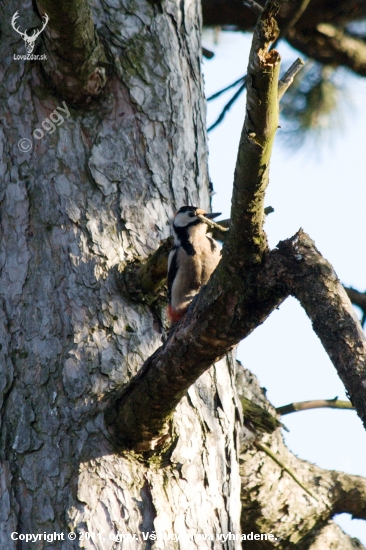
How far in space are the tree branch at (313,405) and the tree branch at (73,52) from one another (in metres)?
2.05

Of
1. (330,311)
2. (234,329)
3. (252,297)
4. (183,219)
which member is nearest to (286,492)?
(183,219)

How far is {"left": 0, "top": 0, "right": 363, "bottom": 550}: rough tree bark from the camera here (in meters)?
2.23

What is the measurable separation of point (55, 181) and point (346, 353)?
157cm

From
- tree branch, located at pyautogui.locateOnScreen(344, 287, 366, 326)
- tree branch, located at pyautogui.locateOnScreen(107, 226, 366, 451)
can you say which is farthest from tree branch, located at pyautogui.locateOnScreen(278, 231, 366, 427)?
tree branch, located at pyautogui.locateOnScreen(344, 287, 366, 326)

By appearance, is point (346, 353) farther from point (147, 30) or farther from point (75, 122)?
point (147, 30)

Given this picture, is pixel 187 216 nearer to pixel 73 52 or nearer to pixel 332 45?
pixel 73 52

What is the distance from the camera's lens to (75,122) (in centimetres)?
296

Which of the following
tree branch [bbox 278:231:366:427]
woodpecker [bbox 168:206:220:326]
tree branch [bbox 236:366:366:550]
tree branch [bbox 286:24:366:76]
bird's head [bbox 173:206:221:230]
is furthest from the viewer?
tree branch [bbox 286:24:366:76]

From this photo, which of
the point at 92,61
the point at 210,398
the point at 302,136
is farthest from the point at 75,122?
the point at 302,136

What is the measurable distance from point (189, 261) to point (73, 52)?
4.09 feet

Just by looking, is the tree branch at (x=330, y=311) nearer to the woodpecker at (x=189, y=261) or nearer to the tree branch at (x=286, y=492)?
the woodpecker at (x=189, y=261)

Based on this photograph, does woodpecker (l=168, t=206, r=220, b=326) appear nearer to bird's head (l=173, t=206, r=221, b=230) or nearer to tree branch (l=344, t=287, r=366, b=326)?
bird's head (l=173, t=206, r=221, b=230)

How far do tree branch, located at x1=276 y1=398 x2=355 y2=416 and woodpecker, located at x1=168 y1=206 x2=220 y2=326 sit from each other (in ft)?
3.02

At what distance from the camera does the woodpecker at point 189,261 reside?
328 centimetres
